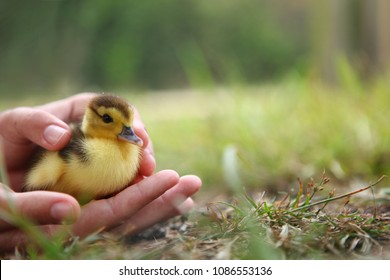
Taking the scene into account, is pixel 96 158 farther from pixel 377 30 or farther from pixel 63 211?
pixel 377 30

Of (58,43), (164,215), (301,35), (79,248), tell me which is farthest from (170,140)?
(301,35)

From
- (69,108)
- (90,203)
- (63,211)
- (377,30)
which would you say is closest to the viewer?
(63,211)

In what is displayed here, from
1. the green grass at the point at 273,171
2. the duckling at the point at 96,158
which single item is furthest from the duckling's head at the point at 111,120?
the green grass at the point at 273,171

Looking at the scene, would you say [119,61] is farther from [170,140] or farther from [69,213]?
[69,213]

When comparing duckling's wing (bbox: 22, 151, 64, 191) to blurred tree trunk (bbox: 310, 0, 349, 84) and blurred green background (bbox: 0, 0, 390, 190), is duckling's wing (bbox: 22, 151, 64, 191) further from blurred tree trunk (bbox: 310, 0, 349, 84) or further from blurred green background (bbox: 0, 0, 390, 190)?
blurred tree trunk (bbox: 310, 0, 349, 84)

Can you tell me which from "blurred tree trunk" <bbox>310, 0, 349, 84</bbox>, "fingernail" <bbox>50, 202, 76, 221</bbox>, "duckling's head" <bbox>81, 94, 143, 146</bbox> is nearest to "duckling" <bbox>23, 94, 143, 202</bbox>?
"duckling's head" <bbox>81, 94, 143, 146</bbox>

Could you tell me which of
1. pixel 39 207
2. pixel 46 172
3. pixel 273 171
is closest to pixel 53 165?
pixel 46 172
